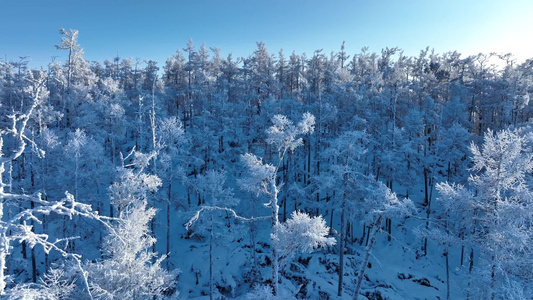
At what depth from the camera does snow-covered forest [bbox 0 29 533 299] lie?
10625 millimetres

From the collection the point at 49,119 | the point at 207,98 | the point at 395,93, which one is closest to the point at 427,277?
the point at 395,93

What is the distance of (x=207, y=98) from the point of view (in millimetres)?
42750

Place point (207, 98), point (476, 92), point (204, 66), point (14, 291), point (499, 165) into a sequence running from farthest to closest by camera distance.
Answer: point (204, 66) → point (207, 98) → point (476, 92) → point (499, 165) → point (14, 291)

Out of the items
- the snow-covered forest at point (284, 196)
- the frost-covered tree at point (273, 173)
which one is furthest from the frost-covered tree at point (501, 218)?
the frost-covered tree at point (273, 173)

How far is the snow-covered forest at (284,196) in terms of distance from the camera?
34.9 ft

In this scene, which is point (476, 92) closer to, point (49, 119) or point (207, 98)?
point (207, 98)

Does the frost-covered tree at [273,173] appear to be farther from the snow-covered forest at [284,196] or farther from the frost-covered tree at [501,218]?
the frost-covered tree at [501,218]

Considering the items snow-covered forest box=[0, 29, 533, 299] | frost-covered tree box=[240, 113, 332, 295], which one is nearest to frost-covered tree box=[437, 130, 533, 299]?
snow-covered forest box=[0, 29, 533, 299]

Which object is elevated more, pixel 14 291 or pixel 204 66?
pixel 204 66

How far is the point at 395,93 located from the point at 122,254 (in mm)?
26786

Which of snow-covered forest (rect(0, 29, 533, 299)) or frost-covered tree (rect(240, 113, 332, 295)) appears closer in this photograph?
snow-covered forest (rect(0, 29, 533, 299))

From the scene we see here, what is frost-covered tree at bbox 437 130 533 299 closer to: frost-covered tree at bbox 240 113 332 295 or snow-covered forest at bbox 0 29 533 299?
snow-covered forest at bbox 0 29 533 299

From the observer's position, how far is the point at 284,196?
28953 millimetres

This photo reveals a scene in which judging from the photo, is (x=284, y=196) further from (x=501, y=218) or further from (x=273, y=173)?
(x=501, y=218)
